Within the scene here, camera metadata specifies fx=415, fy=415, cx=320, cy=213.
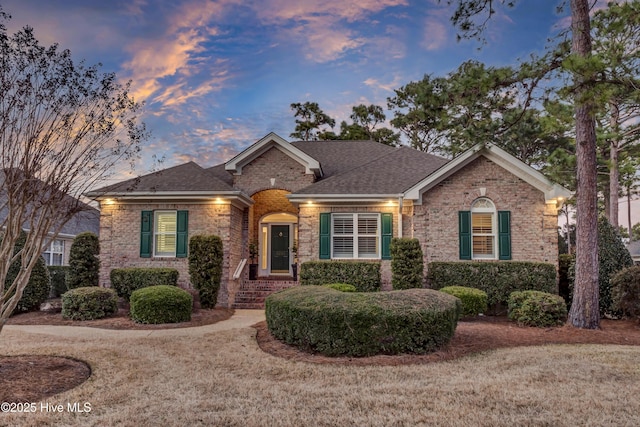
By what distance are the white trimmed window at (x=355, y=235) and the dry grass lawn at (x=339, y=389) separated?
6.83 meters

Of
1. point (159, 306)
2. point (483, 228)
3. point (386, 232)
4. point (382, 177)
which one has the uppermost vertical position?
point (382, 177)

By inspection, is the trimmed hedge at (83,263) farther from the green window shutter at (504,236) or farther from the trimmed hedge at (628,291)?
the trimmed hedge at (628,291)

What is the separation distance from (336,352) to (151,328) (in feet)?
16.7

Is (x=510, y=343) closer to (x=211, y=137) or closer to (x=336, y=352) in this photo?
(x=336, y=352)

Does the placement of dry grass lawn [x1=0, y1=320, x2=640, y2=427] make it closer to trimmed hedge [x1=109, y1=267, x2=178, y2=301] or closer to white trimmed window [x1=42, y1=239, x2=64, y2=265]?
trimmed hedge [x1=109, y1=267, x2=178, y2=301]

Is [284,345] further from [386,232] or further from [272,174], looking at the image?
[272,174]

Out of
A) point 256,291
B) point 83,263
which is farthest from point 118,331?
point 256,291

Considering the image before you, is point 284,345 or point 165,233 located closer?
point 284,345

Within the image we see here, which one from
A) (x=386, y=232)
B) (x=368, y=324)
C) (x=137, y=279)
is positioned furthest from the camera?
(x=386, y=232)

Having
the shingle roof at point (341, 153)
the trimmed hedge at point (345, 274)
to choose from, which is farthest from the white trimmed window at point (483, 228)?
the shingle roof at point (341, 153)

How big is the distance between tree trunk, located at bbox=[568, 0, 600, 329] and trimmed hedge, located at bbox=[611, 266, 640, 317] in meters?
1.21

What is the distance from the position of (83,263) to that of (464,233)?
11.8m

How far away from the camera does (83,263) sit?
12.7m

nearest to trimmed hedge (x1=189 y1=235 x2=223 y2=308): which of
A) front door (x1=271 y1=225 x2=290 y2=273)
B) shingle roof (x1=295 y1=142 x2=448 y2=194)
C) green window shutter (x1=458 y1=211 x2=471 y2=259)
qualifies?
shingle roof (x1=295 y1=142 x2=448 y2=194)
